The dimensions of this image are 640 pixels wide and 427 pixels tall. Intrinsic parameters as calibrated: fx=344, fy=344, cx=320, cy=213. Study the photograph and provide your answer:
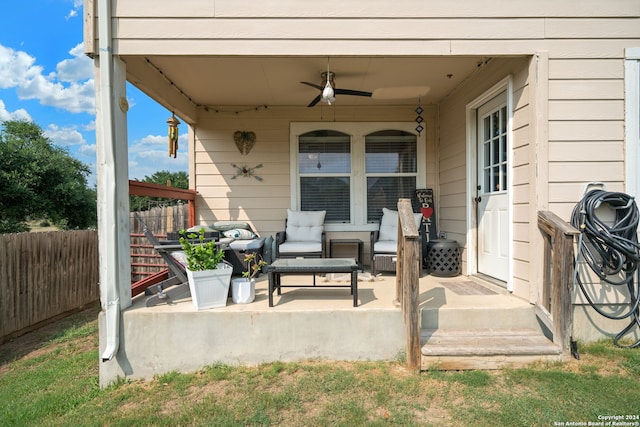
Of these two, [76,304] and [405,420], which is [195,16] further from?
[76,304]

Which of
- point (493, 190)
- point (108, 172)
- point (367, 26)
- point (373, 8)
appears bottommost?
point (493, 190)

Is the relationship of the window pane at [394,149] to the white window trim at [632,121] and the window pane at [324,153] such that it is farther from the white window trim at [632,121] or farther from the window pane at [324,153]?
the white window trim at [632,121]

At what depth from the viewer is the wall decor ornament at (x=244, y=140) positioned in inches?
200

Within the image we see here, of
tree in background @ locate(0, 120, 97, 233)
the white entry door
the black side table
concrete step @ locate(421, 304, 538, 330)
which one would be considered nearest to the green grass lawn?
concrete step @ locate(421, 304, 538, 330)

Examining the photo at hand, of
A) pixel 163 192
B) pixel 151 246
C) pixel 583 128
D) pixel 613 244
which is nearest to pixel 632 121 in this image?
pixel 583 128

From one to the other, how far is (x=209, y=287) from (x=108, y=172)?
3.86ft

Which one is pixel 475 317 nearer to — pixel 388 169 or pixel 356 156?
pixel 388 169

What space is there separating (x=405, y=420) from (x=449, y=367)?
68 cm

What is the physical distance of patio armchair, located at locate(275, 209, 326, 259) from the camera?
13.8ft

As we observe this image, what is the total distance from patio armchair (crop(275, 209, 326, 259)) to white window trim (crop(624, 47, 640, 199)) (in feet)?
9.87

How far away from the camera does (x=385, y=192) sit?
5.18 m

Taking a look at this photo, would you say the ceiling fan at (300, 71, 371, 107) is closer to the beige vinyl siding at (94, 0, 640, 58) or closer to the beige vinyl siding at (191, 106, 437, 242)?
the beige vinyl siding at (94, 0, 640, 58)

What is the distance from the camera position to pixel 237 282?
9.74 feet

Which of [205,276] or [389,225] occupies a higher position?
[389,225]
